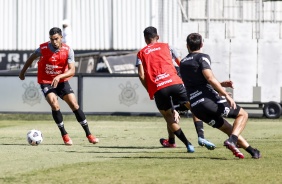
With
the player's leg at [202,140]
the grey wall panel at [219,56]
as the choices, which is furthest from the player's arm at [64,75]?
the grey wall panel at [219,56]

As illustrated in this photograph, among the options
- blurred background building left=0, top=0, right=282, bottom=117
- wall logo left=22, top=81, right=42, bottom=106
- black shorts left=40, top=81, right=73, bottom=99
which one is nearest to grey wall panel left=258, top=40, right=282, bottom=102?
blurred background building left=0, top=0, right=282, bottom=117

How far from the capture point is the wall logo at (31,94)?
28828 mm

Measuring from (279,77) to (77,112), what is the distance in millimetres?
14922

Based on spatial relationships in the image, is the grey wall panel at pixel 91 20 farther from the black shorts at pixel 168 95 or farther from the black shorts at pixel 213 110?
the black shorts at pixel 213 110

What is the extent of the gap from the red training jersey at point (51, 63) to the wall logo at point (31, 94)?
37.5ft

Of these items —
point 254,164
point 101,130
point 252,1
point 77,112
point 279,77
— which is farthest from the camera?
point 252,1

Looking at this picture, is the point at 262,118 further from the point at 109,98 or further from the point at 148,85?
the point at 148,85

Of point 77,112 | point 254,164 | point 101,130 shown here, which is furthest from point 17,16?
A: point 254,164

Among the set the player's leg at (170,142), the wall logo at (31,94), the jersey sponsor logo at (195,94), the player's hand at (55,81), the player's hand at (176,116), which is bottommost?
the wall logo at (31,94)

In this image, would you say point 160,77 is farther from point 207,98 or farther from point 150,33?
point 207,98

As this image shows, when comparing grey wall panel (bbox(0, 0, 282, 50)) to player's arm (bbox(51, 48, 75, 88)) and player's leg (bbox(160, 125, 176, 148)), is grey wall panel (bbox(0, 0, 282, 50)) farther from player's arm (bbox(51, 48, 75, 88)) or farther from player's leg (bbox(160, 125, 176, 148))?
player's leg (bbox(160, 125, 176, 148))

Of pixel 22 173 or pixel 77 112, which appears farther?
pixel 77 112

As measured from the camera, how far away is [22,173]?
11.6m

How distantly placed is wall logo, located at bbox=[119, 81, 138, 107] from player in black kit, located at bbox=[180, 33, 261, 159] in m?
14.9
